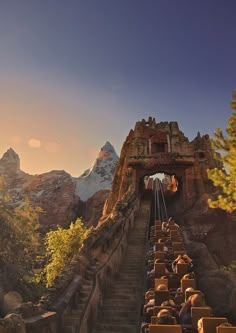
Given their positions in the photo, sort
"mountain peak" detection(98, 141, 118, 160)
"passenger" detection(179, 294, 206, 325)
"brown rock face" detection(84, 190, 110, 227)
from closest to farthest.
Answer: "passenger" detection(179, 294, 206, 325) < "brown rock face" detection(84, 190, 110, 227) < "mountain peak" detection(98, 141, 118, 160)

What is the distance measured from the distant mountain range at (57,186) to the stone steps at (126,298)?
24.5 meters

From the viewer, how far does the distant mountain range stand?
2137 inches

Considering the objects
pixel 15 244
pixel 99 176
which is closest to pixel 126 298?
pixel 15 244

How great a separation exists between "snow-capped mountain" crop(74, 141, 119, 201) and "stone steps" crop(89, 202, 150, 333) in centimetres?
5792

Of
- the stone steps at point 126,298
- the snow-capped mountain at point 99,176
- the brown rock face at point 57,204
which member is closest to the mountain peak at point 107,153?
the snow-capped mountain at point 99,176

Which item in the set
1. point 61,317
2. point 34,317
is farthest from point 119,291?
point 34,317

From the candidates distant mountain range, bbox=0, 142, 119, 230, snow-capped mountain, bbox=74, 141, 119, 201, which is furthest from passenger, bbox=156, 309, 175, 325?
snow-capped mountain, bbox=74, 141, 119, 201

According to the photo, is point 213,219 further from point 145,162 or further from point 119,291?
point 119,291

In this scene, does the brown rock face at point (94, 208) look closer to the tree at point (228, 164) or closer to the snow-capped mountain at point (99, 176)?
the snow-capped mountain at point (99, 176)

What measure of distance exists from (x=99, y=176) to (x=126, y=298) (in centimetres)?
7253

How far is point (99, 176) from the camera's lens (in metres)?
86.8

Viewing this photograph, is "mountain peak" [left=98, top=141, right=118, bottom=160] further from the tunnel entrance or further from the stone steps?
the stone steps

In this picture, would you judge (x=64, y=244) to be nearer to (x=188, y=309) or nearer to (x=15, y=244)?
(x=15, y=244)

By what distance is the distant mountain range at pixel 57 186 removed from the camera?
178 feet
